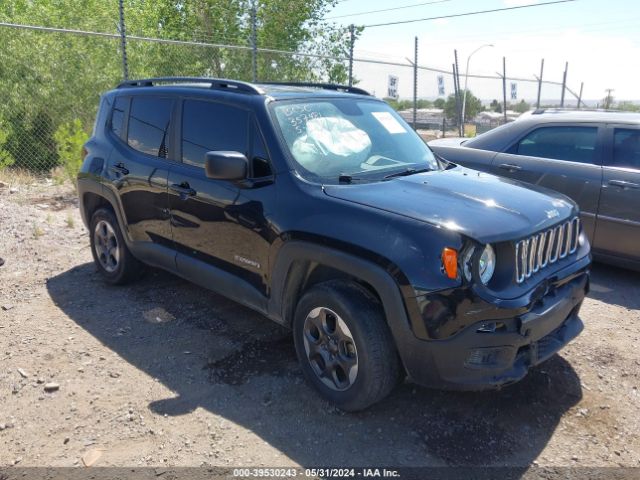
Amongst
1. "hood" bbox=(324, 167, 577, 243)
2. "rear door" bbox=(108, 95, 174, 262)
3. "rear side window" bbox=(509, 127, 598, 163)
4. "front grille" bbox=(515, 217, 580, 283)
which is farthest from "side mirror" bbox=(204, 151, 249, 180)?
"rear side window" bbox=(509, 127, 598, 163)

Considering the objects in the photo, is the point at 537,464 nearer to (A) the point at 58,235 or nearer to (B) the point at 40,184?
(A) the point at 58,235

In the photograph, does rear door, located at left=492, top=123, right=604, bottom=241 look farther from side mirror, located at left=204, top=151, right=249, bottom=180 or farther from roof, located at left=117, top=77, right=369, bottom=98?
side mirror, located at left=204, top=151, right=249, bottom=180

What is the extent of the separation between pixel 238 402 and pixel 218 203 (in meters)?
1.31

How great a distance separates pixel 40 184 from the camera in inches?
378

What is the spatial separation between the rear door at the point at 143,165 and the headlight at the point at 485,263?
2.45 metres

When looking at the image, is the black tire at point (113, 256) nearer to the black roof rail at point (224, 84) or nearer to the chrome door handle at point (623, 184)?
the black roof rail at point (224, 84)

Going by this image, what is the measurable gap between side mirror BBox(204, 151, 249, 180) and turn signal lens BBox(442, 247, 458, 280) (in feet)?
4.50

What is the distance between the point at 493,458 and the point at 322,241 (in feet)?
4.72

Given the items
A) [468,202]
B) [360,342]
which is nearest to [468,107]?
[468,202]

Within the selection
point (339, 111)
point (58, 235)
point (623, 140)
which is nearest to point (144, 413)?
point (339, 111)

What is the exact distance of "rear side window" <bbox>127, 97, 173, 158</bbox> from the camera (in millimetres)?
4270

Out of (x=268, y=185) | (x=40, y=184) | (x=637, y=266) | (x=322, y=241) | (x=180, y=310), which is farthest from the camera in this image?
(x=40, y=184)

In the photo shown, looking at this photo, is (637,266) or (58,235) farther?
(58,235)

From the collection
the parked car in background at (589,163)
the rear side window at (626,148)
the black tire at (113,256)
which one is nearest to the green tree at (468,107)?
the parked car in background at (589,163)
